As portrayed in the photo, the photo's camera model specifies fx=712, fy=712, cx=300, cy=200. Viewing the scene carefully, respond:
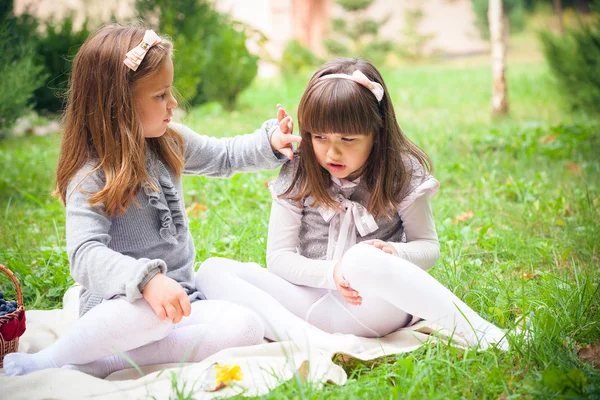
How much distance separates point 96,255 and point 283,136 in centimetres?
79

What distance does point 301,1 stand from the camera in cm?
1534

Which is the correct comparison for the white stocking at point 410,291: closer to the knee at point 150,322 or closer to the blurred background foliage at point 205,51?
the knee at point 150,322

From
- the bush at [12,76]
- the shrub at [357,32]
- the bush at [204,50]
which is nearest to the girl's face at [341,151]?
the bush at [12,76]

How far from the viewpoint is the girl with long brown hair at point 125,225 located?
2.18m

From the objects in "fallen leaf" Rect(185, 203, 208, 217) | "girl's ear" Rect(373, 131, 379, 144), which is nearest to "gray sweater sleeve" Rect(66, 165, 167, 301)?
"girl's ear" Rect(373, 131, 379, 144)

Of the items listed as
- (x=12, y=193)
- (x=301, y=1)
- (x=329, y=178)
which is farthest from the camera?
(x=301, y=1)

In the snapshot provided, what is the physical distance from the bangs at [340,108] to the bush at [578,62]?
523 cm

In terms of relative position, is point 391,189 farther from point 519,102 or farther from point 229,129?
point 519,102

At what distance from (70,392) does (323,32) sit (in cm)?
1452

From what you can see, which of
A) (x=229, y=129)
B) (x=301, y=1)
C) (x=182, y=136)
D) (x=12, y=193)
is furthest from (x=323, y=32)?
(x=182, y=136)

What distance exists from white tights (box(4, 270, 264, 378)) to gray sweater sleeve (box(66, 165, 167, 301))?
0.24 ft

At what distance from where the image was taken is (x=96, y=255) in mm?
2176

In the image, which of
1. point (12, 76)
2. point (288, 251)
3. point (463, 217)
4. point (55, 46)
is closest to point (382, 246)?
point (288, 251)

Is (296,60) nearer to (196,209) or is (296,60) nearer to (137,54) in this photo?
(196,209)
